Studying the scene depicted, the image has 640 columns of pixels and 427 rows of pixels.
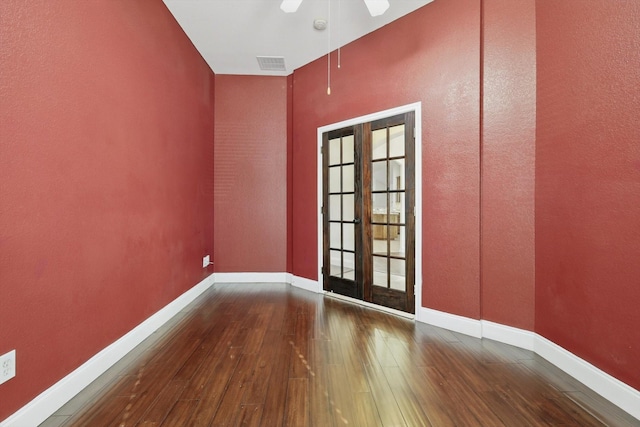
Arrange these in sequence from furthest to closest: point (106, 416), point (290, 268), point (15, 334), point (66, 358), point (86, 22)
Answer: point (290, 268), point (86, 22), point (66, 358), point (106, 416), point (15, 334)

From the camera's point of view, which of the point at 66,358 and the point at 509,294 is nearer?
the point at 66,358

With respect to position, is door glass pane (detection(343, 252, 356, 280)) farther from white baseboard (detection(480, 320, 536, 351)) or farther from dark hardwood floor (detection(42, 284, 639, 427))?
white baseboard (detection(480, 320, 536, 351))

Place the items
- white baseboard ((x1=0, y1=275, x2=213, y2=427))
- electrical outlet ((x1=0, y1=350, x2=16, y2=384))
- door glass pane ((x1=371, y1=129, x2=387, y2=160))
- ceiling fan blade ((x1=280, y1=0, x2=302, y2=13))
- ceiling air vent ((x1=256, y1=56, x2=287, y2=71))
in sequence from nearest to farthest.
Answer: electrical outlet ((x1=0, y1=350, x2=16, y2=384)) → white baseboard ((x1=0, y1=275, x2=213, y2=427)) → ceiling fan blade ((x1=280, y1=0, x2=302, y2=13)) → door glass pane ((x1=371, y1=129, x2=387, y2=160)) → ceiling air vent ((x1=256, y1=56, x2=287, y2=71))

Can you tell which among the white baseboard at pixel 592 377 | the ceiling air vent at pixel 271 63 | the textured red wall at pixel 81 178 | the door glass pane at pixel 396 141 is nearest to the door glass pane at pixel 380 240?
the door glass pane at pixel 396 141

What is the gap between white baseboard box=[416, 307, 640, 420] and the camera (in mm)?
1581

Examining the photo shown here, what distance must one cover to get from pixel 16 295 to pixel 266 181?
304 cm

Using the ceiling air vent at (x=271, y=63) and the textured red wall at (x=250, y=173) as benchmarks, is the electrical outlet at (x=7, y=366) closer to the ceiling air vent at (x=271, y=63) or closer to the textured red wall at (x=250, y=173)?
the textured red wall at (x=250, y=173)

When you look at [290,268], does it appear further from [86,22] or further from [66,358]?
[86,22]

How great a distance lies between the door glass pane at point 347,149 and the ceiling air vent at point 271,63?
1393mm

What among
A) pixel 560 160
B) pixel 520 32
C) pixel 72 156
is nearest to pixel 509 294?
pixel 560 160

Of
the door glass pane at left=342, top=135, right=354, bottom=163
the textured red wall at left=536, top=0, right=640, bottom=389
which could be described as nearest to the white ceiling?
the door glass pane at left=342, top=135, right=354, bottom=163

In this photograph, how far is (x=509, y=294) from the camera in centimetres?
237

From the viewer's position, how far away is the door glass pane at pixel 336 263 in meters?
3.62

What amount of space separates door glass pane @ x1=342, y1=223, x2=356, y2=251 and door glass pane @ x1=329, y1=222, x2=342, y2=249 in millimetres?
84
